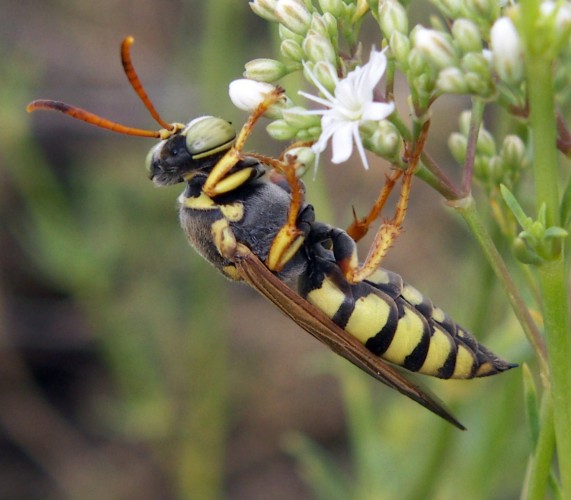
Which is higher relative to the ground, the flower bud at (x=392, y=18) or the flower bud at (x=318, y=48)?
the flower bud at (x=392, y=18)

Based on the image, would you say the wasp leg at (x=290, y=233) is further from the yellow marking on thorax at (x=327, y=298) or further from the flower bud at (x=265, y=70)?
the flower bud at (x=265, y=70)

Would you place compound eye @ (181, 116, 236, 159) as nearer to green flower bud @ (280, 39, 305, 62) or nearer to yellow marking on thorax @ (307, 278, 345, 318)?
green flower bud @ (280, 39, 305, 62)

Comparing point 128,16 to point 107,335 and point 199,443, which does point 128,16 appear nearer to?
point 107,335

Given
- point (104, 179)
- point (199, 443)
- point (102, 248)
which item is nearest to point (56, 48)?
point (104, 179)

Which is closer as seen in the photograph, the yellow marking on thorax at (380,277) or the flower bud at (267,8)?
the flower bud at (267,8)

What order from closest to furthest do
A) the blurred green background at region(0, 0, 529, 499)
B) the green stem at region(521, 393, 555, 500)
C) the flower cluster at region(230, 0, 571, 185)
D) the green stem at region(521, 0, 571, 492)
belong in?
the green stem at region(521, 0, 571, 492) < the flower cluster at region(230, 0, 571, 185) < the green stem at region(521, 393, 555, 500) < the blurred green background at region(0, 0, 529, 499)

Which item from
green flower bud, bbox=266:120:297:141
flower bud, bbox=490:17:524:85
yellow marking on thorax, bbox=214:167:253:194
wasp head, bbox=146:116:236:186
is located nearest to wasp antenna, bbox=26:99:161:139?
wasp head, bbox=146:116:236:186

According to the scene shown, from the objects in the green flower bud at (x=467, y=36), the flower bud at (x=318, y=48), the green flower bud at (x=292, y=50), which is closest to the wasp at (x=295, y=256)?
the green flower bud at (x=292, y=50)
